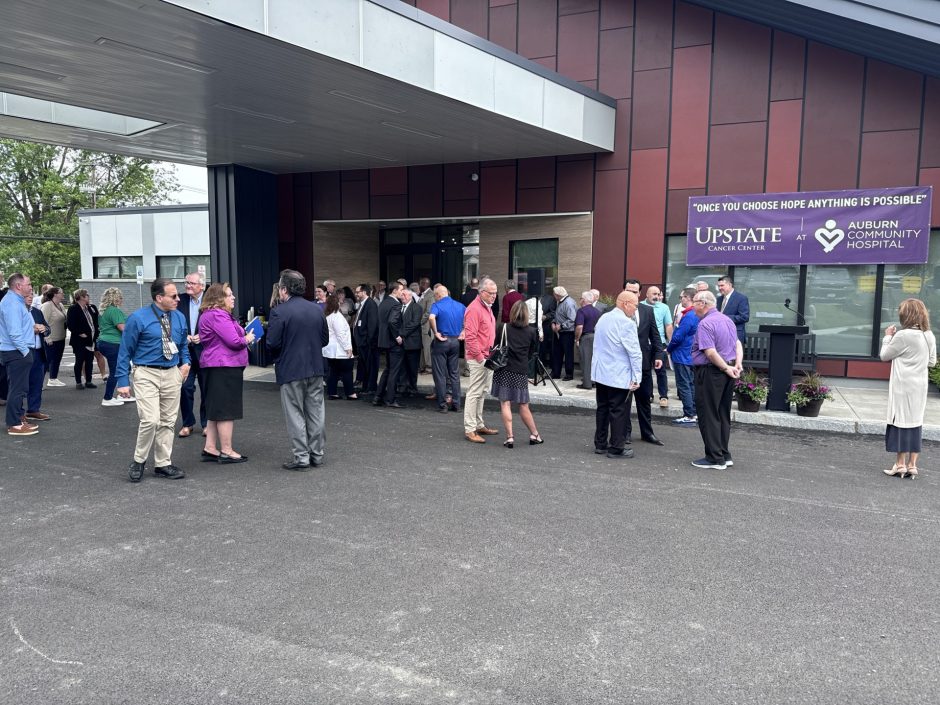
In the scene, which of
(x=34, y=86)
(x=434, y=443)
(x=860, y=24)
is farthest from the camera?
(x=860, y=24)

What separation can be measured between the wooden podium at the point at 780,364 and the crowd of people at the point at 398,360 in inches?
46.3

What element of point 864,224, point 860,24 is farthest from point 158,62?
point 864,224

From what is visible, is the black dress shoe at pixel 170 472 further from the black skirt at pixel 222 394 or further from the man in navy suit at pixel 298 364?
the man in navy suit at pixel 298 364

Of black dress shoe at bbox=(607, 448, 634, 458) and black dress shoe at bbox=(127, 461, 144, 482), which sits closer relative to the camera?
black dress shoe at bbox=(127, 461, 144, 482)

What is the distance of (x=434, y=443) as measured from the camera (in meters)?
8.12

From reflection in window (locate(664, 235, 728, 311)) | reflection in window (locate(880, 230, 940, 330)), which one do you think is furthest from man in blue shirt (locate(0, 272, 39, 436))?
reflection in window (locate(880, 230, 940, 330))

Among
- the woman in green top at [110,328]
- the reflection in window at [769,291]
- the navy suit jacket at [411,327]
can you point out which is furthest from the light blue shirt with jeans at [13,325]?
the reflection in window at [769,291]

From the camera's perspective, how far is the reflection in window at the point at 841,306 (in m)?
12.1

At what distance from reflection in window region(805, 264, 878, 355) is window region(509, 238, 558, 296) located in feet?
15.5

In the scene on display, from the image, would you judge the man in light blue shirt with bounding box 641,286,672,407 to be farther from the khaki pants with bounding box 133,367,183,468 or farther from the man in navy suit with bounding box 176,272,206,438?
the khaki pants with bounding box 133,367,183,468

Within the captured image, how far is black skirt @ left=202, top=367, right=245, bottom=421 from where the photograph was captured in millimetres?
7074

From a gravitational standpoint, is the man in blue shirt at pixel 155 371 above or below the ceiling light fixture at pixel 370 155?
below

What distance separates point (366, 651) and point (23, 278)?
737cm

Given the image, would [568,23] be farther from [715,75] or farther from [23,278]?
[23,278]
